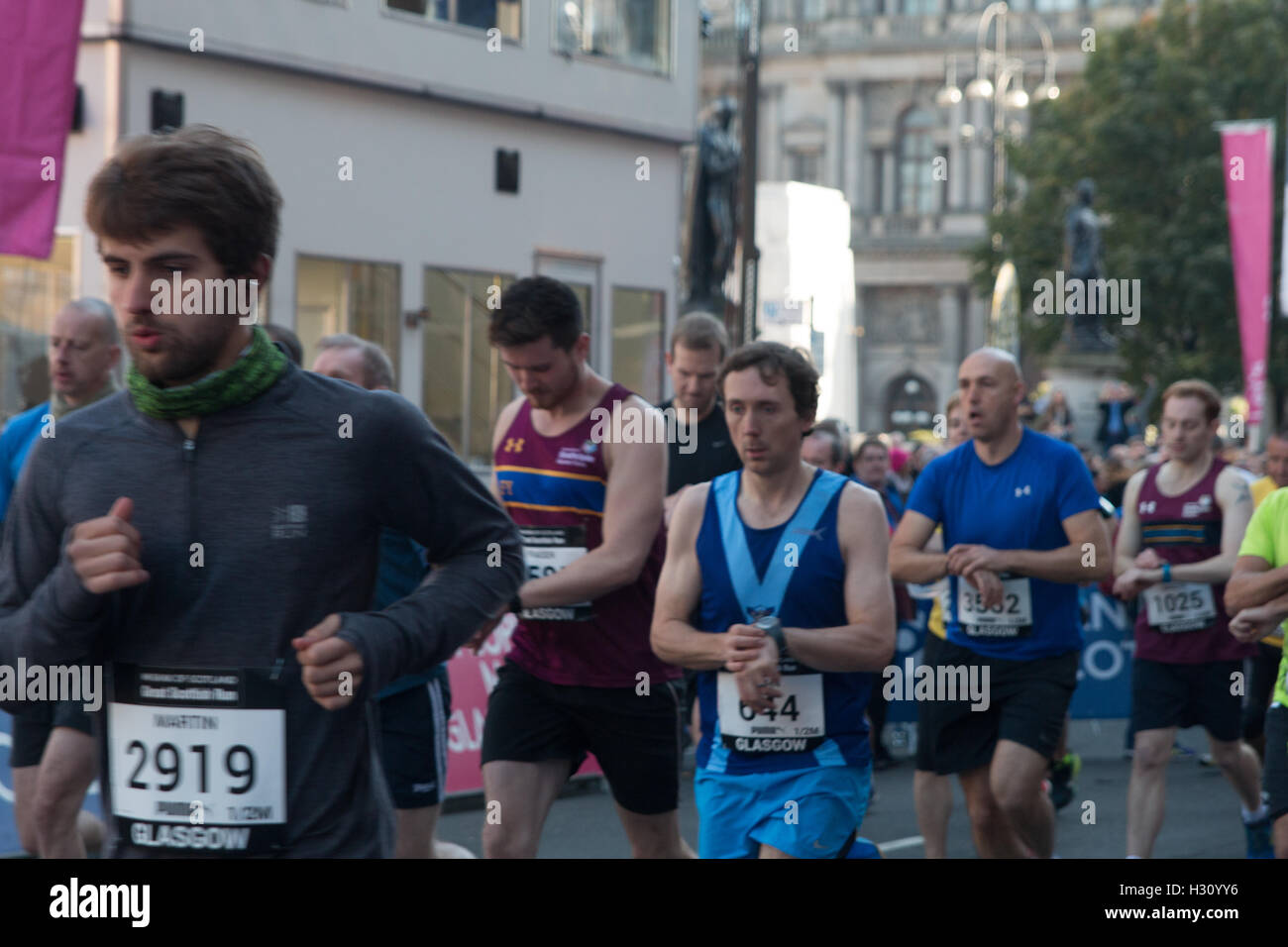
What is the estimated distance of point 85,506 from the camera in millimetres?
2723

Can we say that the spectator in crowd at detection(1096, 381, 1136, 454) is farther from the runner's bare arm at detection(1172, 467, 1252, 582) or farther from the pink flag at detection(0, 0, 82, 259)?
the pink flag at detection(0, 0, 82, 259)

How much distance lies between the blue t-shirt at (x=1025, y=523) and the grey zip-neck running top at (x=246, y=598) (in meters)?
4.08

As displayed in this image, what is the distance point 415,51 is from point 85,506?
17.1m

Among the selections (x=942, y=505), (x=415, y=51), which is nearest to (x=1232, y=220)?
(x=415, y=51)

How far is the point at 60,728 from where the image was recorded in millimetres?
5590

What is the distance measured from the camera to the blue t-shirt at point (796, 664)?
4730mm

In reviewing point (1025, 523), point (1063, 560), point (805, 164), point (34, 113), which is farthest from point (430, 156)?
point (805, 164)

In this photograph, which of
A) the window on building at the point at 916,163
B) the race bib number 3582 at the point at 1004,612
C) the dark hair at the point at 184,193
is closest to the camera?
the dark hair at the point at 184,193

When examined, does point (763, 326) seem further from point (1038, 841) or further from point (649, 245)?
point (1038, 841)

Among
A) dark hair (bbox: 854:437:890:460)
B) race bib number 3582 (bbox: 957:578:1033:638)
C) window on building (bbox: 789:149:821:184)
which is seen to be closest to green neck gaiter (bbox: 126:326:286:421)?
race bib number 3582 (bbox: 957:578:1033:638)

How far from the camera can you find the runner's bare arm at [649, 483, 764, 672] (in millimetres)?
4715

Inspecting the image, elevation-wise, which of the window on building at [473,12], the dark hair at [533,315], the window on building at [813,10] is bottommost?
the dark hair at [533,315]

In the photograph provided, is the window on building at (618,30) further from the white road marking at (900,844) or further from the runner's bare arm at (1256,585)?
the runner's bare arm at (1256,585)

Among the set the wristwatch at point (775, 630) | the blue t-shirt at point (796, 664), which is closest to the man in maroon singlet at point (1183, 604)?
the blue t-shirt at point (796, 664)
